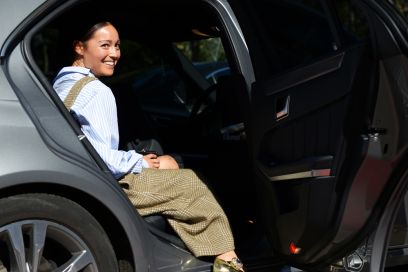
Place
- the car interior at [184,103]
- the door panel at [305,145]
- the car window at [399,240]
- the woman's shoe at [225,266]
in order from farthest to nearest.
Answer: the car interior at [184,103], the car window at [399,240], the woman's shoe at [225,266], the door panel at [305,145]

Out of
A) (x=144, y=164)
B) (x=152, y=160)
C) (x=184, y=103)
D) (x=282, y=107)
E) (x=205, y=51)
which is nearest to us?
(x=282, y=107)

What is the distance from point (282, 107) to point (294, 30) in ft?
1.68

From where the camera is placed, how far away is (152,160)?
11.8 feet

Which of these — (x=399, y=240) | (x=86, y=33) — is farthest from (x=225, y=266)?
(x=86, y=33)

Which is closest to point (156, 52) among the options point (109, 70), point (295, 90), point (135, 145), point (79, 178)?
point (135, 145)

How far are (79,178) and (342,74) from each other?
1130mm

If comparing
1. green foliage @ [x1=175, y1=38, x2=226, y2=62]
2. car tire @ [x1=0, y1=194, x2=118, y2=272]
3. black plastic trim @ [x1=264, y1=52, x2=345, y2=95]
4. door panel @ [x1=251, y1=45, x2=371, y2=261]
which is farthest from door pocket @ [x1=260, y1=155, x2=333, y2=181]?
green foliage @ [x1=175, y1=38, x2=226, y2=62]

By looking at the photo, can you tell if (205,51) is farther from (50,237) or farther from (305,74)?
(50,237)

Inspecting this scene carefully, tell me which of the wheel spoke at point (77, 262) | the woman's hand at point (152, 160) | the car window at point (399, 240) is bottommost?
the car window at point (399, 240)

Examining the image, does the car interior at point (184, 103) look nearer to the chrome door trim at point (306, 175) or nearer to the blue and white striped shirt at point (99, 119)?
the blue and white striped shirt at point (99, 119)

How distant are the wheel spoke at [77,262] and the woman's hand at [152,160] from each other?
66 cm

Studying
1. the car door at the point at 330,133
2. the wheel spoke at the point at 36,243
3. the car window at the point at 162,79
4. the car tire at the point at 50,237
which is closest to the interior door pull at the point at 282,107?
the car door at the point at 330,133

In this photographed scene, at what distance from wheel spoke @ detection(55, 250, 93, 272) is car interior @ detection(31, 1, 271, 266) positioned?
35 centimetres

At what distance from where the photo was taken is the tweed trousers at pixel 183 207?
11.0 feet
